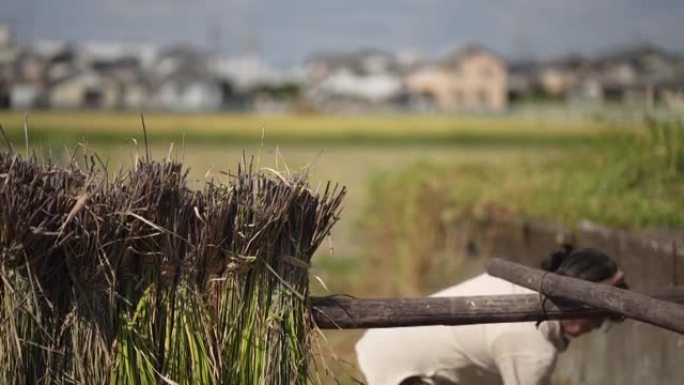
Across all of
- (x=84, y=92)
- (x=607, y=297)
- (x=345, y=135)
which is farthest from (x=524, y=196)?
(x=84, y=92)

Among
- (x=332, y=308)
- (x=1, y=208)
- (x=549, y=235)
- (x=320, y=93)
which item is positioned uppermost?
(x=1, y=208)

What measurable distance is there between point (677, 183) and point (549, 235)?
1.08m

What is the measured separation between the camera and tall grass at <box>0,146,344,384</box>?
175 inches

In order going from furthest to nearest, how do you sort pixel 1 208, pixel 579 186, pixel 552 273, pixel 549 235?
pixel 579 186 → pixel 549 235 → pixel 552 273 → pixel 1 208

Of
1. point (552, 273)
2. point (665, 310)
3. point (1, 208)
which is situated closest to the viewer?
point (1, 208)

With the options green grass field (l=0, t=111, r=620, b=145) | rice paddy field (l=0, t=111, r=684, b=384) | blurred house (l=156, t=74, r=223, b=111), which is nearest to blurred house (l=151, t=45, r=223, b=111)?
blurred house (l=156, t=74, r=223, b=111)

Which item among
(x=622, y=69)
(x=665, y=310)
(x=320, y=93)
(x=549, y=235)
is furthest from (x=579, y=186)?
(x=320, y=93)

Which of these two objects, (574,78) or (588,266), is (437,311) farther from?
(574,78)

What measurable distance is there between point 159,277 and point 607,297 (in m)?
1.64

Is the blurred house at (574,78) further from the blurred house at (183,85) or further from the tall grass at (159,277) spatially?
the tall grass at (159,277)

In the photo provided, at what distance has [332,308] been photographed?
15.7ft

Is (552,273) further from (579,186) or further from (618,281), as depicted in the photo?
(579,186)

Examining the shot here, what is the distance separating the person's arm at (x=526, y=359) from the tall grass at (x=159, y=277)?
41.0 inches

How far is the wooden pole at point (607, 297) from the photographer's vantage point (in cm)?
459
